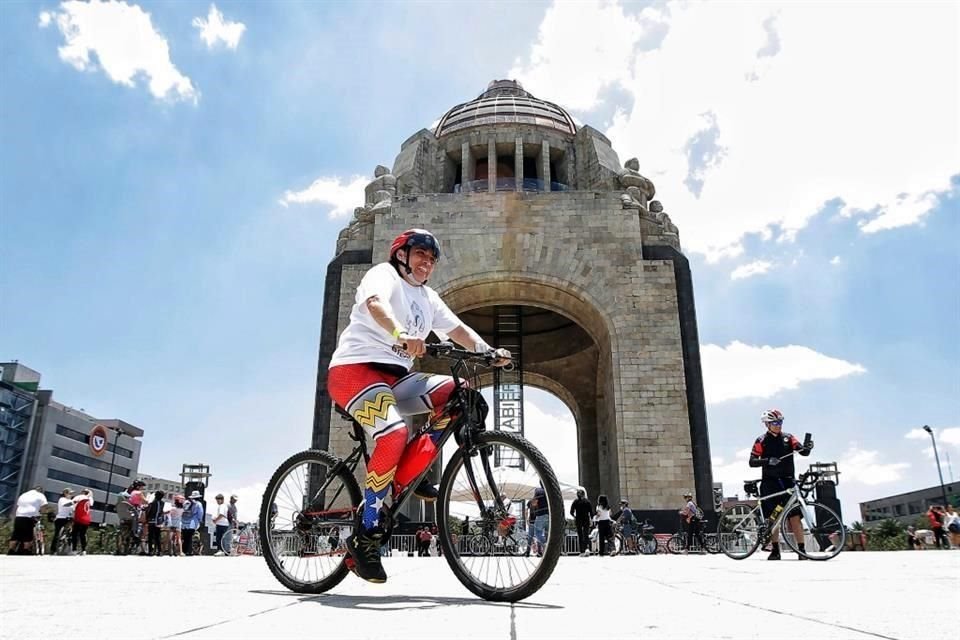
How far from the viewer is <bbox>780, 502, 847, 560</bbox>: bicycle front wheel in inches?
291

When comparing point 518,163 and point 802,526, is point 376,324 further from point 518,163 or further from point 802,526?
point 518,163

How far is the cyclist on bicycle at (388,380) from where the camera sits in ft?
10.3

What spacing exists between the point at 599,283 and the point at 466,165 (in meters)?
8.82

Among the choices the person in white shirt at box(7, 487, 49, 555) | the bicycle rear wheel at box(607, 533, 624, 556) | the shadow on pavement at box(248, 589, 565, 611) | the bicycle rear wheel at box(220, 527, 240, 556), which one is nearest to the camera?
the shadow on pavement at box(248, 589, 565, 611)

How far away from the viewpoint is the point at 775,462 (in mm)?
7789

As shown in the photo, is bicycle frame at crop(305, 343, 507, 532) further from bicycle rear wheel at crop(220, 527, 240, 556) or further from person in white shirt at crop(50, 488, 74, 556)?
bicycle rear wheel at crop(220, 527, 240, 556)

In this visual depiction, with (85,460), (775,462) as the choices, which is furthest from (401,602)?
(85,460)

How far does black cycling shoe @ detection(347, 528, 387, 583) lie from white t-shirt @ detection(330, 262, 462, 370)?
0.91m

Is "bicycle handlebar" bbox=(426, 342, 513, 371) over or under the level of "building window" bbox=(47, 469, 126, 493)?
under

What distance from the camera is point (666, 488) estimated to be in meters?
16.8

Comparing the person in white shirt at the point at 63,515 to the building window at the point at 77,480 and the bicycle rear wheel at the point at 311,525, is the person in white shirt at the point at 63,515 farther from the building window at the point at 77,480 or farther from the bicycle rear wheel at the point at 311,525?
the building window at the point at 77,480

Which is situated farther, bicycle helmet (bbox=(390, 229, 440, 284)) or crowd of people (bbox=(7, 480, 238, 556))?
crowd of people (bbox=(7, 480, 238, 556))

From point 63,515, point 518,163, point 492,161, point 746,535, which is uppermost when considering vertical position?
point 492,161

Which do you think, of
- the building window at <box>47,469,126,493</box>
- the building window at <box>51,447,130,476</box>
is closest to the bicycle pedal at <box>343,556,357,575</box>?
the building window at <box>47,469,126,493</box>
